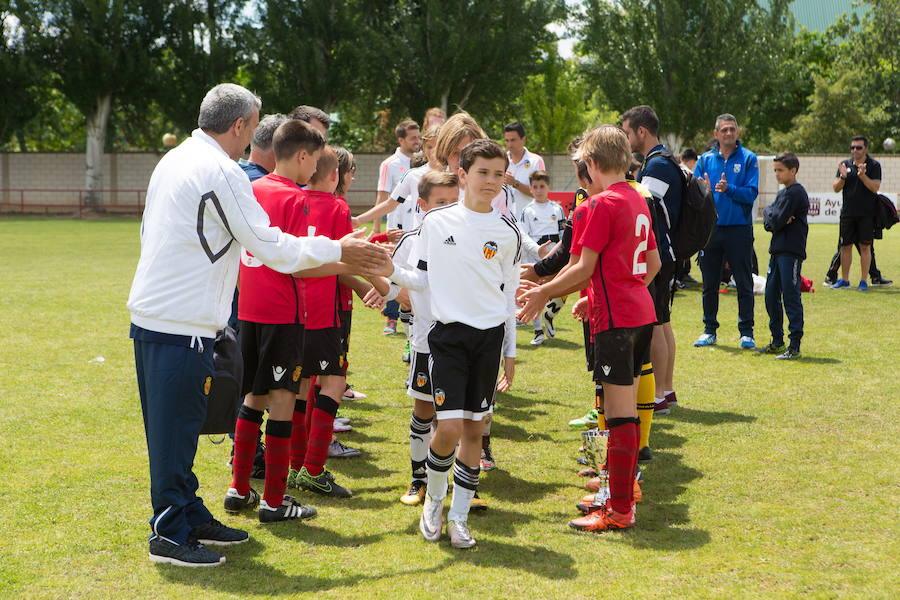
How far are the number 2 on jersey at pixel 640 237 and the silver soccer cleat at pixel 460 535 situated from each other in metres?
1.61

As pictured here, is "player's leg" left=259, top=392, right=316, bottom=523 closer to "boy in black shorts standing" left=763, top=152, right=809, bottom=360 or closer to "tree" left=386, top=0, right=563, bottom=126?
"boy in black shorts standing" left=763, top=152, right=809, bottom=360

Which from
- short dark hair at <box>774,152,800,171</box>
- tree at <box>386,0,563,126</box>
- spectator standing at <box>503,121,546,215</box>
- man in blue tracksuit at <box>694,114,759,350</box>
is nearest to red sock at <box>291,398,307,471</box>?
spectator standing at <box>503,121,546,215</box>

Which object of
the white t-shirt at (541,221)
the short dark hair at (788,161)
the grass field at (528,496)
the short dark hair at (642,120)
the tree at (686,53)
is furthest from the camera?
the tree at (686,53)

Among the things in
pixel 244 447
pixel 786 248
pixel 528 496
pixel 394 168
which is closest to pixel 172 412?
pixel 244 447

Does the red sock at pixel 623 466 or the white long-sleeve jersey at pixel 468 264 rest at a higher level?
the white long-sleeve jersey at pixel 468 264

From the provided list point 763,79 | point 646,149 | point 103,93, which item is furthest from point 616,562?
point 763,79

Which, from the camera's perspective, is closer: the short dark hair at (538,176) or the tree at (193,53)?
the short dark hair at (538,176)

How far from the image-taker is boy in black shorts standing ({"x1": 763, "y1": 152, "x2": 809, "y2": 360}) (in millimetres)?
9828

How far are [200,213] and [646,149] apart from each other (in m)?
3.66

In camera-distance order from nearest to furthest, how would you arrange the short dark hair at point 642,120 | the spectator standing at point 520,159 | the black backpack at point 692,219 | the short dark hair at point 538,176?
the short dark hair at point 642,120 → the black backpack at point 692,219 → the spectator standing at point 520,159 → the short dark hair at point 538,176

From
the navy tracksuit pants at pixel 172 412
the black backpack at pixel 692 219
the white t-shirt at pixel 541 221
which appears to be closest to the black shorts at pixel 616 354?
the navy tracksuit pants at pixel 172 412

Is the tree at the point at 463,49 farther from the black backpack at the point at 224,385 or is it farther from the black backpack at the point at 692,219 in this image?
the black backpack at the point at 224,385

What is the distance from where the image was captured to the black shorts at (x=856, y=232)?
1527 centimetres

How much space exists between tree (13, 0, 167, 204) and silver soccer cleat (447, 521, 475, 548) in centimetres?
4149
